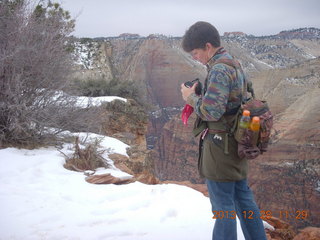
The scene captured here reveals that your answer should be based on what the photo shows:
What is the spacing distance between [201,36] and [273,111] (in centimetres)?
3330

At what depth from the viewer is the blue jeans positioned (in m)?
2.02

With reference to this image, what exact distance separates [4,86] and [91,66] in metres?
13.7

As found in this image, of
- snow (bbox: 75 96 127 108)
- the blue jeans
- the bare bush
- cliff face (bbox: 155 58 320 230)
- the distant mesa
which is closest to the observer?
the blue jeans

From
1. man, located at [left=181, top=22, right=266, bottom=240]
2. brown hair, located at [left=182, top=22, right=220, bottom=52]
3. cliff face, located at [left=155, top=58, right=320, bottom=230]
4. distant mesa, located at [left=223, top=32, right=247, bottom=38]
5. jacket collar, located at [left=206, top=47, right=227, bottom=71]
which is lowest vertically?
cliff face, located at [left=155, top=58, right=320, bottom=230]

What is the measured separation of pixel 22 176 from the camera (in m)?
3.69

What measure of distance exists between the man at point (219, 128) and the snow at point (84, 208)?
642mm

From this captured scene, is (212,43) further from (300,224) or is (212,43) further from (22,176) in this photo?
(300,224)

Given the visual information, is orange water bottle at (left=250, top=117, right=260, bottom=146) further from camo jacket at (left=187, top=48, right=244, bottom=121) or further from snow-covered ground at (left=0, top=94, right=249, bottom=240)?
snow-covered ground at (left=0, top=94, right=249, bottom=240)

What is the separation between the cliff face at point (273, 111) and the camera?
19.7 m

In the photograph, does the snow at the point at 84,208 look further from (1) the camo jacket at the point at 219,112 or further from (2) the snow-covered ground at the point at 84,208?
(1) the camo jacket at the point at 219,112

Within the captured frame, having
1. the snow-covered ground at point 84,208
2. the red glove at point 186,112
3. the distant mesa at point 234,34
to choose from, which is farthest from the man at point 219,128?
the distant mesa at point 234,34

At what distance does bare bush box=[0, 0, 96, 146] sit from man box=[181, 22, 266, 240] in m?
3.28

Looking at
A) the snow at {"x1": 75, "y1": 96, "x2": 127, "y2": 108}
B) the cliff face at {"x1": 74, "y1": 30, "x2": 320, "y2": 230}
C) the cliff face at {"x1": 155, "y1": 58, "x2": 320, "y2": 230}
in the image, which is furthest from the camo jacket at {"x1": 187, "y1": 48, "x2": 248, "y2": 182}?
the cliff face at {"x1": 155, "y1": 58, "x2": 320, "y2": 230}

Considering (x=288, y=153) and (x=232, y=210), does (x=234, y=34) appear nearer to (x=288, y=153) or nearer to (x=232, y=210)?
(x=288, y=153)
